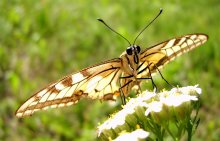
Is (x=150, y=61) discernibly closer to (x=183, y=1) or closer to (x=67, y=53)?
(x=67, y=53)

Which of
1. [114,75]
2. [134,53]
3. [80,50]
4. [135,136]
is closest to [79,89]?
[114,75]

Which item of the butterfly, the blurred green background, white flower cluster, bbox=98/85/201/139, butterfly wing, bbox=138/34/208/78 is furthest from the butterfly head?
the blurred green background

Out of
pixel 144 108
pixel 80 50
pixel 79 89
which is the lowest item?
pixel 144 108

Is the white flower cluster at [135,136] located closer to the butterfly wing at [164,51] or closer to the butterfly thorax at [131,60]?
the butterfly thorax at [131,60]

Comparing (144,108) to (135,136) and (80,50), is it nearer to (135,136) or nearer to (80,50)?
(135,136)

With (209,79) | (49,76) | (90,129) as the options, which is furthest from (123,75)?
(49,76)

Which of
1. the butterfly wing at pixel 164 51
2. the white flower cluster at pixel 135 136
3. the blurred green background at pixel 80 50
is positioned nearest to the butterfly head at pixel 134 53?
the butterfly wing at pixel 164 51

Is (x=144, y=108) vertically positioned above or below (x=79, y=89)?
below
